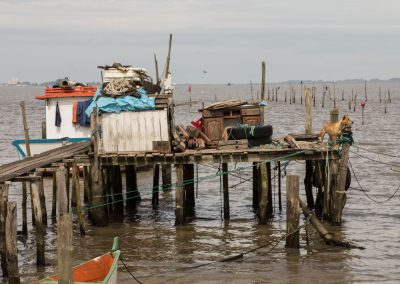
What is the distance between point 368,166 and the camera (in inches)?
1624

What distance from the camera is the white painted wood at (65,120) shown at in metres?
35.4

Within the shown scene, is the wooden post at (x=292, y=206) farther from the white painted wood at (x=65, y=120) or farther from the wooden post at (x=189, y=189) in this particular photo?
the white painted wood at (x=65, y=120)

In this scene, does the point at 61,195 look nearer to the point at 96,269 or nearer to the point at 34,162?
Result: the point at 96,269

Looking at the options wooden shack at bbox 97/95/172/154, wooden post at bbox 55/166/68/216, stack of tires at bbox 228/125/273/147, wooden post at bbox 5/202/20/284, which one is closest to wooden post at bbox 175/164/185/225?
wooden shack at bbox 97/95/172/154

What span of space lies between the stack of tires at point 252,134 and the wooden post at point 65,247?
35.0 feet

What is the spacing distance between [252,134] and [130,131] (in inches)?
141

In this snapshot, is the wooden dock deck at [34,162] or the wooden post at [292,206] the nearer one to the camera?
the wooden dock deck at [34,162]

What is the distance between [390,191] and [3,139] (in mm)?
35045

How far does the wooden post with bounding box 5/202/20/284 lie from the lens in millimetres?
17328

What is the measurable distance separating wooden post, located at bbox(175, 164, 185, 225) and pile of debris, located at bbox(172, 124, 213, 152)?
61 centimetres

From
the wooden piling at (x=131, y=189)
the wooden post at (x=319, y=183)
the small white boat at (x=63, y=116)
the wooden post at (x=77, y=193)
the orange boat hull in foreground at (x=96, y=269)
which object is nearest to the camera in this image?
the orange boat hull in foreground at (x=96, y=269)

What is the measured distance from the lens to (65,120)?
35.5 meters

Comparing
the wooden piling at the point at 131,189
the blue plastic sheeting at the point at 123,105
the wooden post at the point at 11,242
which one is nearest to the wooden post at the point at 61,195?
the wooden post at the point at 11,242

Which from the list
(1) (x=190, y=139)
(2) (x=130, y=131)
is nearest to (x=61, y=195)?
(2) (x=130, y=131)
